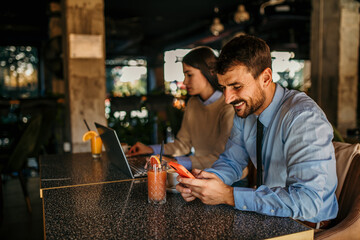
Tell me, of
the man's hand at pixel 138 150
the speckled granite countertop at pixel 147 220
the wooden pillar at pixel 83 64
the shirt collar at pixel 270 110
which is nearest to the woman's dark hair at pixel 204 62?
the man's hand at pixel 138 150

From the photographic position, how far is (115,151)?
1903 mm

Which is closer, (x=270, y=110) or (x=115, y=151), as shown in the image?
(x=270, y=110)

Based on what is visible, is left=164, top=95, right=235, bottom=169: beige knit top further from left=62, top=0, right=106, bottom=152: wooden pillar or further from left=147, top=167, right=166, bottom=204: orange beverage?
left=62, top=0, right=106, bottom=152: wooden pillar

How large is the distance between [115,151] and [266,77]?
886mm

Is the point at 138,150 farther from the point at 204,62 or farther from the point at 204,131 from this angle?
the point at 204,62

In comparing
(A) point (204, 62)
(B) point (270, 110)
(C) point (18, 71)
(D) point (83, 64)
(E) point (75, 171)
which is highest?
(C) point (18, 71)

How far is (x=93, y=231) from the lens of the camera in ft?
3.65

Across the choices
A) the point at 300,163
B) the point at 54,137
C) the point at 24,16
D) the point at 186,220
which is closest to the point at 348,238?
the point at 300,163

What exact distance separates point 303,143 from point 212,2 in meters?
7.76

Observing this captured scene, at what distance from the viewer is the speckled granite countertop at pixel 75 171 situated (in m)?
1.74

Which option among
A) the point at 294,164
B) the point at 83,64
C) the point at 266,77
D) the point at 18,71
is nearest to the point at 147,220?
the point at 294,164

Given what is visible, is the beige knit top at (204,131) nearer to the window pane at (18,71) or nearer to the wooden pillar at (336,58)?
the wooden pillar at (336,58)

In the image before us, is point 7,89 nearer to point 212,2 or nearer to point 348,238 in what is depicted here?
point 212,2

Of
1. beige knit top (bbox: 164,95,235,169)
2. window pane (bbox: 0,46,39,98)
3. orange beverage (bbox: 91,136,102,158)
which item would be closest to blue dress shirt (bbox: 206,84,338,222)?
beige knit top (bbox: 164,95,235,169)
